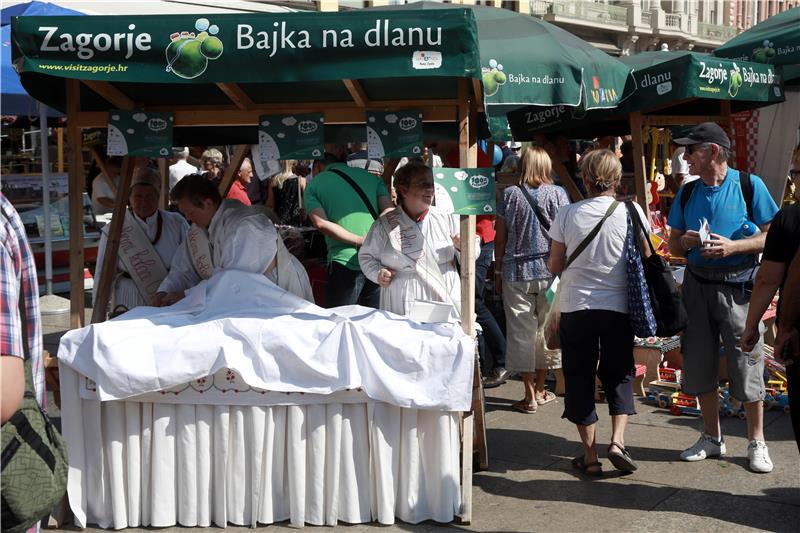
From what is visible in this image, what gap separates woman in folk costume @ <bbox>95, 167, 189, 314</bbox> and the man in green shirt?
0.95 metres

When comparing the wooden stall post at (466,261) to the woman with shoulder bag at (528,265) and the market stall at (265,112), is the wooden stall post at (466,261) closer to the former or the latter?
the market stall at (265,112)

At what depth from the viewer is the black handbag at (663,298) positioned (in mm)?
5086

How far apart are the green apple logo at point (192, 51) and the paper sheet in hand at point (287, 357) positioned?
1.21m

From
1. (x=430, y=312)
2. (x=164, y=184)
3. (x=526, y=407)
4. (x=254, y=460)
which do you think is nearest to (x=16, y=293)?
(x=254, y=460)

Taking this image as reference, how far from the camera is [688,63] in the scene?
6785 millimetres

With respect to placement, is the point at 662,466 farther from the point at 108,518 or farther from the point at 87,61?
the point at 87,61

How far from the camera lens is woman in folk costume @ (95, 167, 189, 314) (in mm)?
5824

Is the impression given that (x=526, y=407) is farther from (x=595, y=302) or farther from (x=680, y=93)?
(x=680, y=93)

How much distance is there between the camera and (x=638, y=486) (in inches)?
202

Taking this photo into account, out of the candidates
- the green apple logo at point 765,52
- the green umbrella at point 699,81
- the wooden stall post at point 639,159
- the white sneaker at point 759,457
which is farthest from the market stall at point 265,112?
the green apple logo at point 765,52

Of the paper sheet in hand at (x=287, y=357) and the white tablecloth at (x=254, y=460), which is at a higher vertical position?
the paper sheet in hand at (x=287, y=357)

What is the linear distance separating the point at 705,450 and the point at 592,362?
949mm

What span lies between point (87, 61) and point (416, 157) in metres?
1.88

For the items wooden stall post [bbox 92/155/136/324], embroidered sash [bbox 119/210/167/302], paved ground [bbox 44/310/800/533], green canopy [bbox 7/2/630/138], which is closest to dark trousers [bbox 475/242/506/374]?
paved ground [bbox 44/310/800/533]
